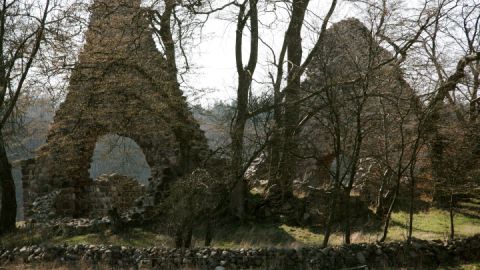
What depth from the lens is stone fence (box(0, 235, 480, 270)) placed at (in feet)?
26.4

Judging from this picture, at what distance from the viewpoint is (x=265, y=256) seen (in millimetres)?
8219

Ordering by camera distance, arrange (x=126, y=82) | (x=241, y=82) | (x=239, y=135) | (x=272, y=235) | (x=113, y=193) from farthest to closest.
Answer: (x=113, y=193)
(x=272, y=235)
(x=241, y=82)
(x=126, y=82)
(x=239, y=135)

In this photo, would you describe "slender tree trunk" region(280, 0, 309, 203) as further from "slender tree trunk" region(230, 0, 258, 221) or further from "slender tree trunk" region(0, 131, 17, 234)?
"slender tree trunk" region(0, 131, 17, 234)

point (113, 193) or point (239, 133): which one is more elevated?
point (239, 133)

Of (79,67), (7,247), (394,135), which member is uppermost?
(79,67)

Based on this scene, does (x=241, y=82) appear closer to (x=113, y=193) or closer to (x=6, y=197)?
(x=6, y=197)

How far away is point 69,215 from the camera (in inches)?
707

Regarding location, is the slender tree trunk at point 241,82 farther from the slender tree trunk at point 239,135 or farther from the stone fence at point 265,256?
the stone fence at point 265,256

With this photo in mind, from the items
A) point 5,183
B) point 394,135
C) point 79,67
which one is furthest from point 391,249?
point 5,183

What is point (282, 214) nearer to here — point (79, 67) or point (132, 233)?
point (132, 233)

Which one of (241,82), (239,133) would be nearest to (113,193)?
(241,82)

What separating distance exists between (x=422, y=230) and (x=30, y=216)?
39.6ft

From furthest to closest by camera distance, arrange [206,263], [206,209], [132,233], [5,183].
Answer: [5,183], [132,233], [206,209], [206,263]

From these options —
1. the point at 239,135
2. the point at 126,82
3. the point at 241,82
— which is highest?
the point at 241,82
